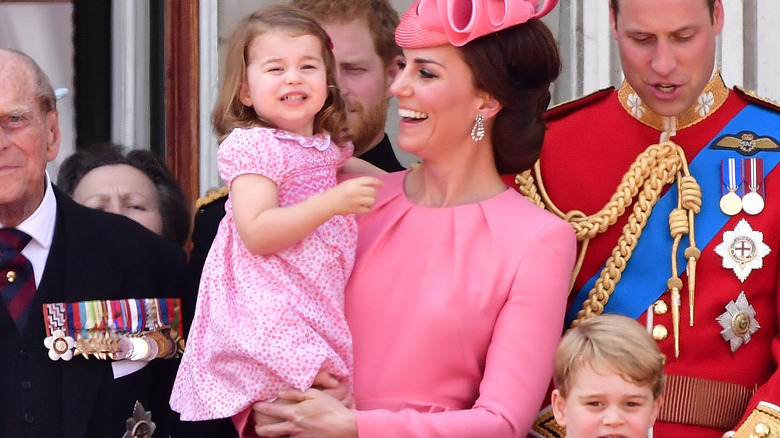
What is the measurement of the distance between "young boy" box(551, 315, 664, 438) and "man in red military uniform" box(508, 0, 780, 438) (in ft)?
0.96

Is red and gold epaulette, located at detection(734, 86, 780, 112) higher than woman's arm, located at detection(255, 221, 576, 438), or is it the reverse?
red and gold epaulette, located at detection(734, 86, 780, 112)

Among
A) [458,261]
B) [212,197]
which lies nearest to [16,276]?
[212,197]

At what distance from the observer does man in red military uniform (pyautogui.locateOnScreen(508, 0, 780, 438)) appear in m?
3.59

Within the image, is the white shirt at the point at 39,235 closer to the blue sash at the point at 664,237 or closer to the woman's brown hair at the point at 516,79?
the woman's brown hair at the point at 516,79

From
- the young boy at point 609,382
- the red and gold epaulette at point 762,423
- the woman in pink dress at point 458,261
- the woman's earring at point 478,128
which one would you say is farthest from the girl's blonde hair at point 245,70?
the red and gold epaulette at point 762,423

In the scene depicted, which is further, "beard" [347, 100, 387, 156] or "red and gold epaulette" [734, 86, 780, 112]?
"beard" [347, 100, 387, 156]

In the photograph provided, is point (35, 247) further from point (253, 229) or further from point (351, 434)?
point (351, 434)

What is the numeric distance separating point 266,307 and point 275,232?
0.53 ft

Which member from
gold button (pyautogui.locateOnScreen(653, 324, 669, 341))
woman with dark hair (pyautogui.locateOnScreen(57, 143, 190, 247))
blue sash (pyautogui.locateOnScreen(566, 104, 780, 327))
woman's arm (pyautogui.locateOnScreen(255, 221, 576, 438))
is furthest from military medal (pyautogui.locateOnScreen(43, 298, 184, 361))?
gold button (pyautogui.locateOnScreen(653, 324, 669, 341))

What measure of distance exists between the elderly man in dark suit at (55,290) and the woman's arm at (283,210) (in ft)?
1.60

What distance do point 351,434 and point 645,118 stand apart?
1091 mm

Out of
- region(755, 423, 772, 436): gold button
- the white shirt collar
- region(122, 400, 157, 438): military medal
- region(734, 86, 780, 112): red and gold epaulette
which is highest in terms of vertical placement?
region(734, 86, 780, 112): red and gold epaulette

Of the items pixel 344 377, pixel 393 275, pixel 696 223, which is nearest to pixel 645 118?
pixel 696 223

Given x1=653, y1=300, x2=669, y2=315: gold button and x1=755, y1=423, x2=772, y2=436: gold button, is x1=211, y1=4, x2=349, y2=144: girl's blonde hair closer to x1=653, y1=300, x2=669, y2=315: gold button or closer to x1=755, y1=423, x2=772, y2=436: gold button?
x1=653, y1=300, x2=669, y2=315: gold button
